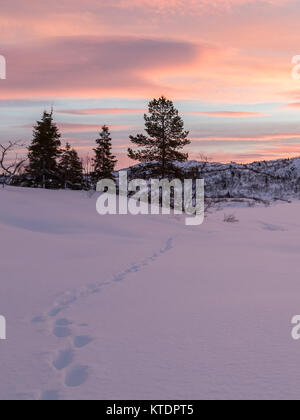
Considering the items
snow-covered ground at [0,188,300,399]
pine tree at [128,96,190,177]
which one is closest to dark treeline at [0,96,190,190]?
pine tree at [128,96,190,177]

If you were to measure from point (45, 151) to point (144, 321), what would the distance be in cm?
3056

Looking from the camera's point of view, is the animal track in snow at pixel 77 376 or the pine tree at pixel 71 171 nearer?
the animal track in snow at pixel 77 376

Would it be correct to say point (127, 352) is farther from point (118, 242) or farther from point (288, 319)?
point (118, 242)

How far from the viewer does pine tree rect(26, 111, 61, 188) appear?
3219 centimetres

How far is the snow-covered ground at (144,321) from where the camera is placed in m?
2.99

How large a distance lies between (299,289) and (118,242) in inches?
222

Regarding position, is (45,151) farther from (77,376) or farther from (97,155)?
(77,376)

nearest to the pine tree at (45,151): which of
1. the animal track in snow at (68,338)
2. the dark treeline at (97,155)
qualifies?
the dark treeline at (97,155)

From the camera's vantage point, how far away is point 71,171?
35.3 meters

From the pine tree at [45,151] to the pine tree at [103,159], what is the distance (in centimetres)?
314

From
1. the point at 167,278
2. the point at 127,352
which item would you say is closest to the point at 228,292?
the point at 167,278

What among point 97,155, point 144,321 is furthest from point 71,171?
point 144,321

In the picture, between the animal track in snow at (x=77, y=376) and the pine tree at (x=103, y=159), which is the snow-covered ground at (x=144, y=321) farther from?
the pine tree at (x=103, y=159)

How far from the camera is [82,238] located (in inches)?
427
